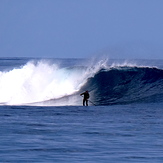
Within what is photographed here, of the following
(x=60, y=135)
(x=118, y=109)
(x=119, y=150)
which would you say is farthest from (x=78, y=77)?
Answer: (x=119, y=150)

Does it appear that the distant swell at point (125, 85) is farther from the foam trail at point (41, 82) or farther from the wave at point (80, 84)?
the foam trail at point (41, 82)

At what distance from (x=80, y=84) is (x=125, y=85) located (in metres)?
3.34

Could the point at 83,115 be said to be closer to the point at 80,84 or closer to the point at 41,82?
the point at 80,84

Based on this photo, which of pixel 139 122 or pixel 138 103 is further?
pixel 138 103

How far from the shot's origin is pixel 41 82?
124ft

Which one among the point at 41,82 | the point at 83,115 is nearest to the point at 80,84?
the point at 41,82

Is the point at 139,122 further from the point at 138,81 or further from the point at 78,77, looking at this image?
the point at 78,77

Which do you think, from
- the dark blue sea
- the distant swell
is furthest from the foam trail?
the distant swell

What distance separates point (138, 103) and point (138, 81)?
651cm

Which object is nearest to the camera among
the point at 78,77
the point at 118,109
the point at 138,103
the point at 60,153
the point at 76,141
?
the point at 60,153

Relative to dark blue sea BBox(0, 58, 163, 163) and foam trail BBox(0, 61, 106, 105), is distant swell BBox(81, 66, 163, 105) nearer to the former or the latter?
dark blue sea BBox(0, 58, 163, 163)

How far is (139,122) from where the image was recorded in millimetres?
20609

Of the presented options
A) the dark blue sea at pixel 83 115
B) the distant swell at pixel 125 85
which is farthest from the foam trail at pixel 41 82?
the distant swell at pixel 125 85

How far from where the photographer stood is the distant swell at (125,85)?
30531 mm
